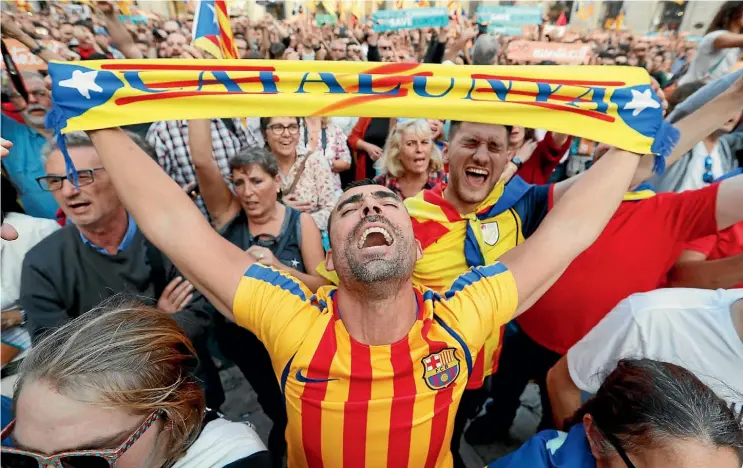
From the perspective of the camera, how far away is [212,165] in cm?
226

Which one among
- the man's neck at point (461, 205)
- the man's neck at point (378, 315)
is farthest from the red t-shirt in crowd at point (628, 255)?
the man's neck at point (378, 315)

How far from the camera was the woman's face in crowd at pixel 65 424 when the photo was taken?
1.04 meters

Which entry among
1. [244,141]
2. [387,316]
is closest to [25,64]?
[244,141]

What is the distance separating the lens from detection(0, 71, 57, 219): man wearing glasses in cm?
289

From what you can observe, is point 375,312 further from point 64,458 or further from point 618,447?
point 64,458

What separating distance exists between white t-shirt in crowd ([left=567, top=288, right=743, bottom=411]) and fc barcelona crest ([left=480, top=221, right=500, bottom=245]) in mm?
619

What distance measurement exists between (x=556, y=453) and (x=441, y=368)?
0.49 m

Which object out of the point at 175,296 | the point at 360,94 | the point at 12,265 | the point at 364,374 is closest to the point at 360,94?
the point at 360,94

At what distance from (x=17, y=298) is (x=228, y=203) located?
116 centimetres

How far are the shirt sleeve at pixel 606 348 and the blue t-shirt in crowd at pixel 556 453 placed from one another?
37 cm

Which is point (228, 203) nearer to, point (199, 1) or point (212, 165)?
point (212, 165)

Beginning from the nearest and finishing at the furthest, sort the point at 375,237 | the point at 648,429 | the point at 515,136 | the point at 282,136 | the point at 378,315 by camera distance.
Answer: the point at 648,429 → the point at 378,315 → the point at 375,237 → the point at 515,136 → the point at 282,136

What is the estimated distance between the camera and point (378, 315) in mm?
1527

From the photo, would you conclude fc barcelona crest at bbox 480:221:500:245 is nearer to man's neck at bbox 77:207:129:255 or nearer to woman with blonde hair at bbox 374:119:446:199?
woman with blonde hair at bbox 374:119:446:199
